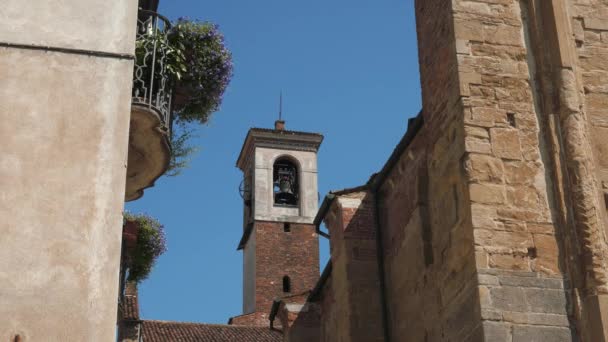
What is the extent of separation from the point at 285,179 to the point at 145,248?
23028 mm

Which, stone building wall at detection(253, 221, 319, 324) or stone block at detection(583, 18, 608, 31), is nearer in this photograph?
stone block at detection(583, 18, 608, 31)

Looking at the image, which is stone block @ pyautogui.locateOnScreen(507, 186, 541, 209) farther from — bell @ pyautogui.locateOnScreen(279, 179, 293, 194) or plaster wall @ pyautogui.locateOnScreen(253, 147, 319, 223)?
bell @ pyautogui.locateOnScreen(279, 179, 293, 194)

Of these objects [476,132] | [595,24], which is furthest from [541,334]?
[595,24]

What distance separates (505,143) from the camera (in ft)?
30.6

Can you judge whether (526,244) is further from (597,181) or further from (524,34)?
(524,34)

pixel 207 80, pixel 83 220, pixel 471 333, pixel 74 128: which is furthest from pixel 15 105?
pixel 471 333

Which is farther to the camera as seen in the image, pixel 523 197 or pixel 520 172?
pixel 520 172

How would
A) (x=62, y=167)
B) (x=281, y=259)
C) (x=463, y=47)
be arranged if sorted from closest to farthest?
(x=62, y=167) → (x=463, y=47) → (x=281, y=259)

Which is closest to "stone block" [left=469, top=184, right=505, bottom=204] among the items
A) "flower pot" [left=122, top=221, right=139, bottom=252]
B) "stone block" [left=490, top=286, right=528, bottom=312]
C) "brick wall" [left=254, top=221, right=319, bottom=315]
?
"stone block" [left=490, top=286, right=528, bottom=312]

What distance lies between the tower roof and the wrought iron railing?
2582 cm

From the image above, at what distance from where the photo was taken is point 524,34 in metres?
10.0

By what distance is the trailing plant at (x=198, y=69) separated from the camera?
8430 mm

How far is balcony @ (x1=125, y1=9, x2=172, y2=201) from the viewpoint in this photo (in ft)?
25.6

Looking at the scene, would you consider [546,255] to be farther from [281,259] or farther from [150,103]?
[281,259]
